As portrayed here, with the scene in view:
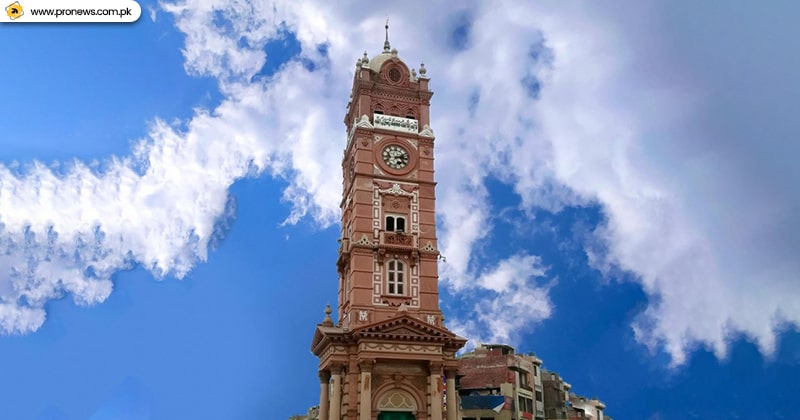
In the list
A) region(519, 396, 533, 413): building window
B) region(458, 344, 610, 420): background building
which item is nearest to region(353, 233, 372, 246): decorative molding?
region(458, 344, 610, 420): background building

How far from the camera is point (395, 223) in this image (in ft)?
142

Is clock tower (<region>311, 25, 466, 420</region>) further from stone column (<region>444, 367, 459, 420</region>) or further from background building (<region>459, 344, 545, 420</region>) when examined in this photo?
background building (<region>459, 344, 545, 420</region>)

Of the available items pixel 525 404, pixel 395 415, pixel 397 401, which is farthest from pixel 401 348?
pixel 525 404

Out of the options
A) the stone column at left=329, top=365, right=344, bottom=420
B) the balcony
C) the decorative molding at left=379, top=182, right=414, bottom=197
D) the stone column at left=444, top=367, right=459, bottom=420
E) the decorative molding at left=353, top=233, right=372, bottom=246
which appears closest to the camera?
the stone column at left=329, top=365, right=344, bottom=420

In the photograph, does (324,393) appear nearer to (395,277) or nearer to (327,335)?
(327,335)

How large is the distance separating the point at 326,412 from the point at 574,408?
1623 inches

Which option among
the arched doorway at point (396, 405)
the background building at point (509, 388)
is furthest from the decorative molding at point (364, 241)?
the background building at point (509, 388)

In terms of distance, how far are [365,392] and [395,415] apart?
2.54m

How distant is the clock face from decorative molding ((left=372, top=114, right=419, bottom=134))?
1.42m

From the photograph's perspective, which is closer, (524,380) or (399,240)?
(399,240)

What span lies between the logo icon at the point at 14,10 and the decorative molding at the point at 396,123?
2293 cm

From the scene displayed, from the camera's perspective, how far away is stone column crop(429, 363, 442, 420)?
3872 cm

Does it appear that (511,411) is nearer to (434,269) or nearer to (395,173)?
(434,269)

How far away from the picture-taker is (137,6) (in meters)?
27.4
